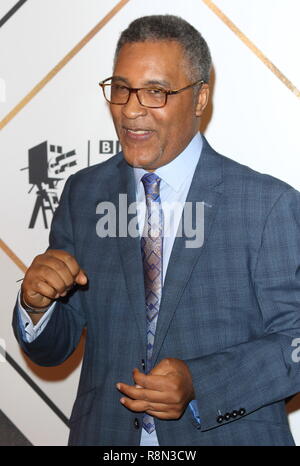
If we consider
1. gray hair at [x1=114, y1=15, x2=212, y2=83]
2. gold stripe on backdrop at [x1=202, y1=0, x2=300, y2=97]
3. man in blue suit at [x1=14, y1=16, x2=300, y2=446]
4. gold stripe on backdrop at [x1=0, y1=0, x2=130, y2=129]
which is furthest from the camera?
gold stripe on backdrop at [x1=0, y1=0, x2=130, y2=129]

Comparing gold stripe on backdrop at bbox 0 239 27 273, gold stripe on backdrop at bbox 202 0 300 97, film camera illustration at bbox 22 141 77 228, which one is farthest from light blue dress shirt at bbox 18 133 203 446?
gold stripe on backdrop at bbox 0 239 27 273

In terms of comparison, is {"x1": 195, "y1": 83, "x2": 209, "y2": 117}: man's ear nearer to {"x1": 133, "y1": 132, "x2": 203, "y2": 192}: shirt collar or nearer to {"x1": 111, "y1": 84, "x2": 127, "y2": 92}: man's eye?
{"x1": 133, "y1": 132, "x2": 203, "y2": 192}: shirt collar

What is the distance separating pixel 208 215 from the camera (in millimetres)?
1528

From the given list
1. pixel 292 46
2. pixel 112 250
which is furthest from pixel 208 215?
pixel 292 46

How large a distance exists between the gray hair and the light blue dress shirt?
178 millimetres

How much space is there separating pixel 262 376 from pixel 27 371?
1424 millimetres

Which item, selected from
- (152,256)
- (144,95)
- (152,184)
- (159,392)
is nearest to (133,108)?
(144,95)

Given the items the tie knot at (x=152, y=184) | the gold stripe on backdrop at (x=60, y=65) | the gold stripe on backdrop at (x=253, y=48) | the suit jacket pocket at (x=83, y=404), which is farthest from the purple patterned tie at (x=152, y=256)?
the gold stripe on backdrop at (x=60, y=65)

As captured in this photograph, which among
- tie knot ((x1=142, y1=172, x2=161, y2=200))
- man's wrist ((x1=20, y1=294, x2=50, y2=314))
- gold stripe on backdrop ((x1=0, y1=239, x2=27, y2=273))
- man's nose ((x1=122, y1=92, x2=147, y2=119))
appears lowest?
man's wrist ((x1=20, y1=294, x2=50, y2=314))

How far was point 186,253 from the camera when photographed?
149cm

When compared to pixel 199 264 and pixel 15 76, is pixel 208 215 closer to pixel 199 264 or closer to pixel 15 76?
pixel 199 264

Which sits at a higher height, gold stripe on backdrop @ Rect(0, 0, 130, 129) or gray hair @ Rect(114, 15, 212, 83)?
gold stripe on backdrop @ Rect(0, 0, 130, 129)

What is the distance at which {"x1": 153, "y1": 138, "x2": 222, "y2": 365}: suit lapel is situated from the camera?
147 centimetres

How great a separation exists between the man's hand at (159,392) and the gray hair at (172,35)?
2.34 ft
